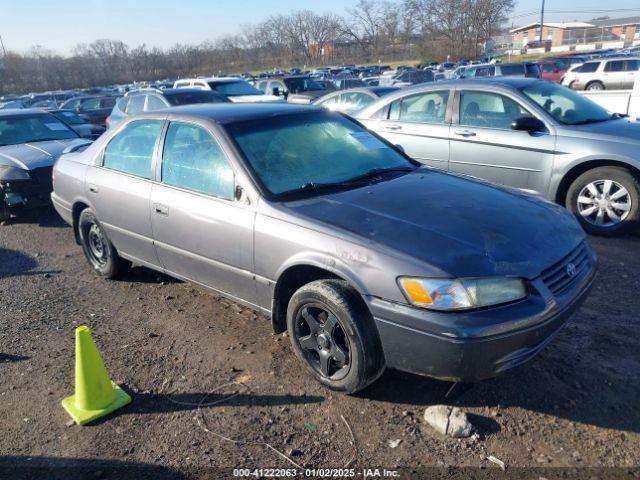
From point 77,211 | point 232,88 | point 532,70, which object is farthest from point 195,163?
point 532,70

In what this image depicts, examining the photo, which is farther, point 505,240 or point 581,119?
point 581,119

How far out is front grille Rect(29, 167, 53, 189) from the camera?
7152 millimetres

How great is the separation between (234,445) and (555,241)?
A: 2120mm

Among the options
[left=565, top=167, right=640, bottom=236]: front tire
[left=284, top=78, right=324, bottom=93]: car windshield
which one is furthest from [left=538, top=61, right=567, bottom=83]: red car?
[left=565, top=167, right=640, bottom=236]: front tire

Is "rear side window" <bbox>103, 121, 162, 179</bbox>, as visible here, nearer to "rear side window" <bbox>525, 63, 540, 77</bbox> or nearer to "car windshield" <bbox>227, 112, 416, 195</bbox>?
"car windshield" <bbox>227, 112, 416, 195</bbox>

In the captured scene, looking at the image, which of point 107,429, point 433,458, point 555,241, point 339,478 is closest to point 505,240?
point 555,241

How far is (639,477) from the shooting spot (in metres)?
2.38

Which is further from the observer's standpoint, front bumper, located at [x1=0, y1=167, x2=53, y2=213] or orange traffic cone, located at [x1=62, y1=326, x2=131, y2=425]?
front bumper, located at [x1=0, y1=167, x2=53, y2=213]

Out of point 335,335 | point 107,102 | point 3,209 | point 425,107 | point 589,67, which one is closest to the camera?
point 335,335

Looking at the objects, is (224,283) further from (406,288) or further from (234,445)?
(406,288)

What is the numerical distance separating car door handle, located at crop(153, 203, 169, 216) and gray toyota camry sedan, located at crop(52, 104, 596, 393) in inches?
0.7

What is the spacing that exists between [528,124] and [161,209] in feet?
13.0

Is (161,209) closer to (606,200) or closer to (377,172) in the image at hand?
(377,172)

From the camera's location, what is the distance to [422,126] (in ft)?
21.8
